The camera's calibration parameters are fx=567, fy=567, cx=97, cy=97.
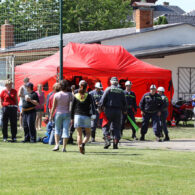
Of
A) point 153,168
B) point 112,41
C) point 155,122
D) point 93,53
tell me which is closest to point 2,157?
point 153,168

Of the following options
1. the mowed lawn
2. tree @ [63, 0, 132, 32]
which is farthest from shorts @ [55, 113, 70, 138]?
tree @ [63, 0, 132, 32]

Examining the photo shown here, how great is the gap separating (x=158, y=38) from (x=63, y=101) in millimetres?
19427

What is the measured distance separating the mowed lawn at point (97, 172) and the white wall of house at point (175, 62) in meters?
16.6

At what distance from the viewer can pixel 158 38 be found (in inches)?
1268

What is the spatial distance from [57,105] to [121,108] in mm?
1991

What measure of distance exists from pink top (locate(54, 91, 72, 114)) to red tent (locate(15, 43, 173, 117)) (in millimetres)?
6288

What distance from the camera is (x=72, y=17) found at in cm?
6156

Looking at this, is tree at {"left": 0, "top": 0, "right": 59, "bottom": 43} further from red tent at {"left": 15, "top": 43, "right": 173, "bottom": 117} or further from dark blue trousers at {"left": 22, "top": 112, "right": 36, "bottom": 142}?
dark blue trousers at {"left": 22, "top": 112, "right": 36, "bottom": 142}

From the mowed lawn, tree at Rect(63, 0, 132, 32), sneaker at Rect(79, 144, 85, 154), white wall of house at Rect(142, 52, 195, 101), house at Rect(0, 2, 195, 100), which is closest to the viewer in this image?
the mowed lawn

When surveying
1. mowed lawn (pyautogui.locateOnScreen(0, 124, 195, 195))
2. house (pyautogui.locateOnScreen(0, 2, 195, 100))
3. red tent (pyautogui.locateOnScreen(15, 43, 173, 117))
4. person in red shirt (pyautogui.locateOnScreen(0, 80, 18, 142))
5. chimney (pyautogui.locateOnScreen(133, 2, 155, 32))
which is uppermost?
chimney (pyautogui.locateOnScreen(133, 2, 155, 32))

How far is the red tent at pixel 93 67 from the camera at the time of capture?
20484mm

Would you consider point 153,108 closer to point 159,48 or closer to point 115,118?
point 115,118

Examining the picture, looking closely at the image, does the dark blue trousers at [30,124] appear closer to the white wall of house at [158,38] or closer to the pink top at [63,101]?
the pink top at [63,101]

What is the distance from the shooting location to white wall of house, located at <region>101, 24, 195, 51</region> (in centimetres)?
3080
